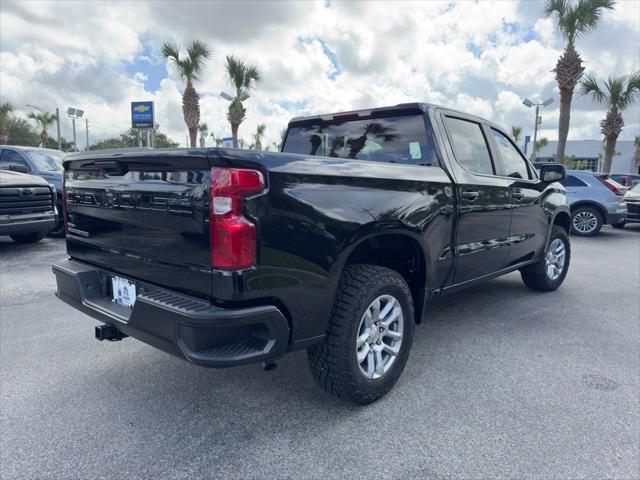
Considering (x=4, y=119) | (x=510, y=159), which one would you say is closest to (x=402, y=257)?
(x=510, y=159)

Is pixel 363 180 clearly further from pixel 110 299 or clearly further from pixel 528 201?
pixel 528 201

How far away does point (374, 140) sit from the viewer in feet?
11.5

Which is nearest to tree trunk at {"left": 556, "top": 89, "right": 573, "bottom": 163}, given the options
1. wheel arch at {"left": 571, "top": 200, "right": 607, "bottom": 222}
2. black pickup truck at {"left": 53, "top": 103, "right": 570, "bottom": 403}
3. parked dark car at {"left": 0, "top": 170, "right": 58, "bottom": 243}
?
wheel arch at {"left": 571, "top": 200, "right": 607, "bottom": 222}

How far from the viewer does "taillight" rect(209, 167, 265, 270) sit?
1987mm

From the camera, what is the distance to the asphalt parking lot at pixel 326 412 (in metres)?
2.19

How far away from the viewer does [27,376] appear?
10.1 feet

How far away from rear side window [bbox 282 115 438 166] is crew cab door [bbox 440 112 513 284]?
214 mm

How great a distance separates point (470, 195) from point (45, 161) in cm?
854

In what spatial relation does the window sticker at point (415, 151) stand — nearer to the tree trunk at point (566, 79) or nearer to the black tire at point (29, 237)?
the black tire at point (29, 237)

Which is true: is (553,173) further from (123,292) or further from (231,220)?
(123,292)

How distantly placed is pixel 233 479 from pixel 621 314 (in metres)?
4.21

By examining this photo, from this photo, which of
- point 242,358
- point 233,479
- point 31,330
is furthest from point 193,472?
point 31,330

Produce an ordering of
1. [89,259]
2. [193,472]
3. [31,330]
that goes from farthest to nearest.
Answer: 1. [31,330]
2. [89,259]
3. [193,472]

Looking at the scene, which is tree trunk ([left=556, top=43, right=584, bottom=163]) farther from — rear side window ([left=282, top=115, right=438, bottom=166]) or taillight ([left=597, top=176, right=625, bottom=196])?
rear side window ([left=282, top=115, right=438, bottom=166])
